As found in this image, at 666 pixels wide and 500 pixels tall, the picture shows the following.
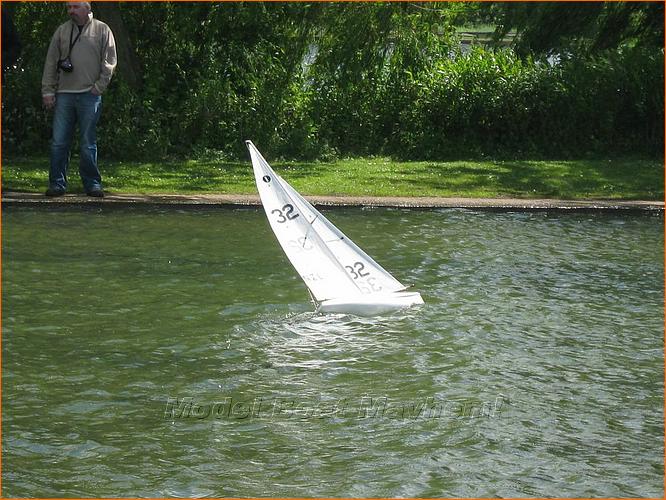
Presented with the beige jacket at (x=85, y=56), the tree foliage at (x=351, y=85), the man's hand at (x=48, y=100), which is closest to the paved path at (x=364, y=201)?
the man's hand at (x=48, y=100)

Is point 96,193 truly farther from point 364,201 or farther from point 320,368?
point 320,368

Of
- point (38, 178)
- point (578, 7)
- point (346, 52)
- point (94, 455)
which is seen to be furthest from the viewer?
point (578, 7)

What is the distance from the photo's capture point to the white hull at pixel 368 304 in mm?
10828

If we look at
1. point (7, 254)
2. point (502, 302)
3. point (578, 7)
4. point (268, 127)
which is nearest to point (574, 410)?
point (502, 302)

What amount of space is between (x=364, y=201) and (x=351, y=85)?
254 inches

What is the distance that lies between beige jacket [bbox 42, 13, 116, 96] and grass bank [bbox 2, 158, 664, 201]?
5.33 ft

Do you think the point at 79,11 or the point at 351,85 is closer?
the point at 79,11

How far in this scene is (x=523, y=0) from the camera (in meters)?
24.4

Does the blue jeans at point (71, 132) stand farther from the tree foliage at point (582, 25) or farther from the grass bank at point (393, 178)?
the tree foliage at point (582, 25)

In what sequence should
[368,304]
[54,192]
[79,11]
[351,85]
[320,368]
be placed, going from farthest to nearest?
[351,85], [54,192], [79,11], [368,304], [320,368]

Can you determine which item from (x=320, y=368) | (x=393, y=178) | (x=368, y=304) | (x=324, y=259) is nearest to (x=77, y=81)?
(x=393, y=178)

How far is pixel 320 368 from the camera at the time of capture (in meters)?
9.16

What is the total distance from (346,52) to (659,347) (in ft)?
42.8

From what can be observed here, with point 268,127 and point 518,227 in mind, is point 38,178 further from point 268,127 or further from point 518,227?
point 518,227
